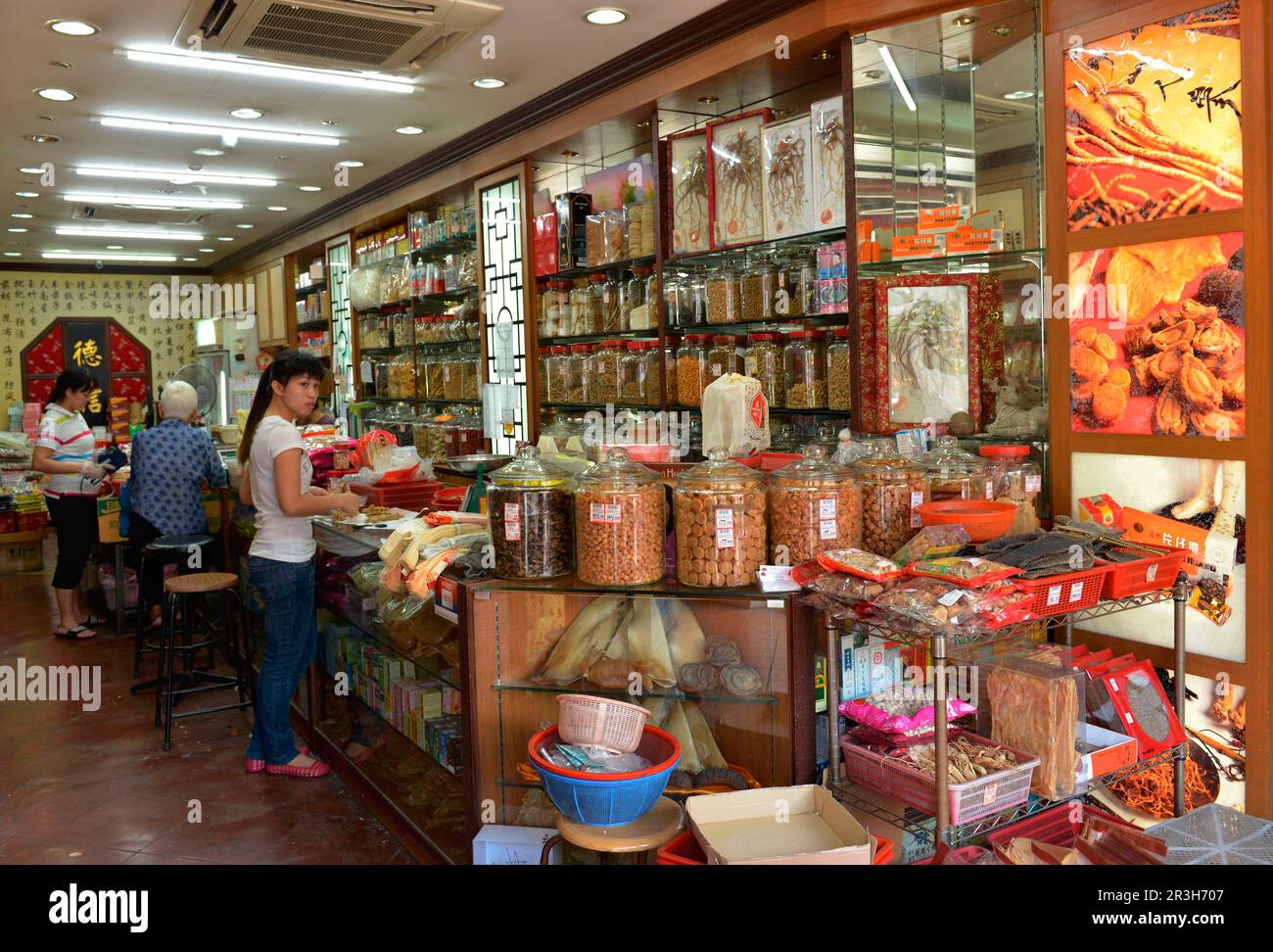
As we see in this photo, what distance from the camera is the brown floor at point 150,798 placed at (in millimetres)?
3416

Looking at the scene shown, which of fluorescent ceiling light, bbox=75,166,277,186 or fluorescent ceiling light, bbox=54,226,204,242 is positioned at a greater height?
fluorescent ceiling light, bbox=54,226,204,242

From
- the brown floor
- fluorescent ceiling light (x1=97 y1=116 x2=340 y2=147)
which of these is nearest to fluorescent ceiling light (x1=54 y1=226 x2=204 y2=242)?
fluorescent ceiling light (x1=97 y1=116 x2=340 y2=147)

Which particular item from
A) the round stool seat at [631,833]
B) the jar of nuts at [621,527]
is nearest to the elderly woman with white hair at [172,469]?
the jar of nuts at [621,527]

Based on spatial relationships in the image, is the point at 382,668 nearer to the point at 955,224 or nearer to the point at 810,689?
the point at 810,689

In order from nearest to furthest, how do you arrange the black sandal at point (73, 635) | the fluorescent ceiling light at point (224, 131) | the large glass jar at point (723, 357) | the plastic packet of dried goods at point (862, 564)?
the plastic packet of dried goods at point (862, 564), the large glass jar at point (723, 357), the fluorescent ceiling light at point (224, 131), the black sandal at point (73, 635)

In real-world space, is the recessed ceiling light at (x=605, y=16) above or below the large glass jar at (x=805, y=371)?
above

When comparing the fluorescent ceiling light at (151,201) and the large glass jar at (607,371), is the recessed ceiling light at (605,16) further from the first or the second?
the fluorescent ceiling light at (151,201)

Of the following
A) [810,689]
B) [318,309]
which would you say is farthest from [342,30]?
[318,309]

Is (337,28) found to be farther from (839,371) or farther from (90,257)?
(90,257)

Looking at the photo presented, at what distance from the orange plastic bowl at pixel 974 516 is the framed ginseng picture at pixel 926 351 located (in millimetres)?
1057

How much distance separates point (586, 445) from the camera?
4.24 meters

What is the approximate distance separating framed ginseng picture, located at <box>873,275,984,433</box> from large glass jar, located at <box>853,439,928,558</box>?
3.51ft

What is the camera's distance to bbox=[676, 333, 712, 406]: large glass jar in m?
4.82

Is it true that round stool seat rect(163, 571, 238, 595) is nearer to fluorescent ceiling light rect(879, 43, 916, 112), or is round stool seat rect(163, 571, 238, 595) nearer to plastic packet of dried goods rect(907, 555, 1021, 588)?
plastic packet of dried goods rect(907, 555, 1021, 588)
